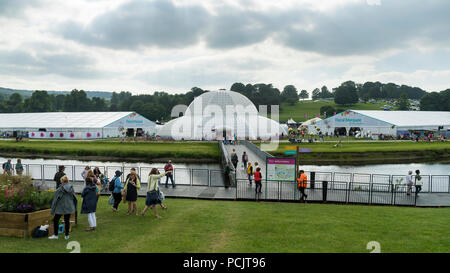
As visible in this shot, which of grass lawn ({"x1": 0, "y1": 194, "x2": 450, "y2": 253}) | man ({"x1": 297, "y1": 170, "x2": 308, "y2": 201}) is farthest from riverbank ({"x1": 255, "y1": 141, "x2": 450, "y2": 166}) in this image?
grass lawn ({"x1": 0, "y1": 194, "x2": 450, "y2": 253})

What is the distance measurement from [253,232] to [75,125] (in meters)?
66.1

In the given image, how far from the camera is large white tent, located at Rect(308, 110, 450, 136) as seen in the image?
65.9m

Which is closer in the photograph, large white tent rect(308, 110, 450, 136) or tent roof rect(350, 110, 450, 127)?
large white tent rect(308, 110, 450, 136)

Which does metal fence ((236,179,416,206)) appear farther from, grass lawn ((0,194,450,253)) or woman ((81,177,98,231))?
woman ((81,177,98,231))

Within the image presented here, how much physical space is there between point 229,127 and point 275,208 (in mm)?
47358

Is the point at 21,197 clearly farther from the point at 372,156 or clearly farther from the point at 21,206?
the point at 372,156

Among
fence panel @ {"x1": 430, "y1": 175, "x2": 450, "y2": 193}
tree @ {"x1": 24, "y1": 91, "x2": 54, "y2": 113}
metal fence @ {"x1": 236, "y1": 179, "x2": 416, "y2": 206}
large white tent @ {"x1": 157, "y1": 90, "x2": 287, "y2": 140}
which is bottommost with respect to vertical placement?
fence panel @ {"x1": 430, "y1": 175, "x2": 450, "y2": 193}

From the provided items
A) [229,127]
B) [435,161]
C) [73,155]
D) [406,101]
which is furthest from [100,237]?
[406,101]

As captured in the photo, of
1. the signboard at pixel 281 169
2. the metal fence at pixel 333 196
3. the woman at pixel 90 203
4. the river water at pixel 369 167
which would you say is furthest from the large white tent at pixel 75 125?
the woman at pixel 90 203

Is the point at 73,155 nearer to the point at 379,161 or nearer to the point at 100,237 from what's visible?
the point at 100,237

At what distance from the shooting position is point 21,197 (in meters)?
8.82

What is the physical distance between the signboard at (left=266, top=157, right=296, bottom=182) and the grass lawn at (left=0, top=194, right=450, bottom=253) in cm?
380

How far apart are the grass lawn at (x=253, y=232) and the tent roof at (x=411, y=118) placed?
62.3 meters

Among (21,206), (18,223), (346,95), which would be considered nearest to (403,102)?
(346,95)
